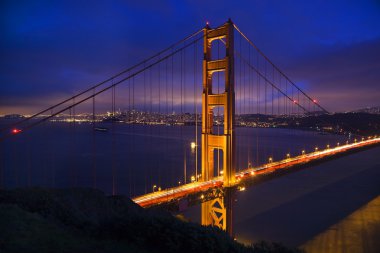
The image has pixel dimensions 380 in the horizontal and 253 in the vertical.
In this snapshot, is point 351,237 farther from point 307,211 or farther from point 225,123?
point 225,123

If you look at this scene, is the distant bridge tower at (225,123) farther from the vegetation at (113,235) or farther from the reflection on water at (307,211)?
the vegetation at (113,235)

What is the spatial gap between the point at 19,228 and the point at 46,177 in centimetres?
2662

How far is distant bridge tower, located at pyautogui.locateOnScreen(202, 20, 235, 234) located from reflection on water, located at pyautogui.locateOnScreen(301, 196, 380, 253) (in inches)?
207

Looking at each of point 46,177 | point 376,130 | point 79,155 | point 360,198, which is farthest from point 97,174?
point 376,130

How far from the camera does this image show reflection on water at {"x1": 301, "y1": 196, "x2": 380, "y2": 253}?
14.7 metres

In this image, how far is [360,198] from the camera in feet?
84.4

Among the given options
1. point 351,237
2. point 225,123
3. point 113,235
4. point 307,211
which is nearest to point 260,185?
point 307,211

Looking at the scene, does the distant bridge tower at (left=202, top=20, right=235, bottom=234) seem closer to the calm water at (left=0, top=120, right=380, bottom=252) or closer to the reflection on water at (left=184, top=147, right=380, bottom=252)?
the reflection on water at (left=184, top=147, right=380, bottom=252)

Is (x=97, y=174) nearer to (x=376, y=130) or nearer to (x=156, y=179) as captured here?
(x=156, y=179)

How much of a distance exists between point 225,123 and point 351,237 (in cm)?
960

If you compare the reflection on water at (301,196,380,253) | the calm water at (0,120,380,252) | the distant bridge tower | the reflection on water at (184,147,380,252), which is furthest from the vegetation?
the reflection on water at (301,196,380,253)

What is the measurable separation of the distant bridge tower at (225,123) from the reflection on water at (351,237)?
5251mm

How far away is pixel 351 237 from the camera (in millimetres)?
16203

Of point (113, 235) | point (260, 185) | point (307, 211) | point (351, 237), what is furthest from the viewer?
point (260, 185)
